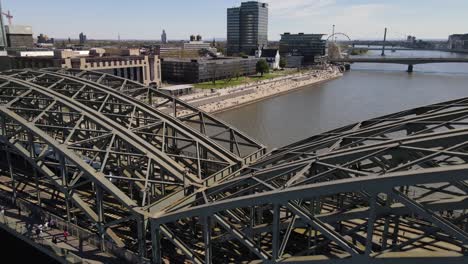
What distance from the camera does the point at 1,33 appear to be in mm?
82438

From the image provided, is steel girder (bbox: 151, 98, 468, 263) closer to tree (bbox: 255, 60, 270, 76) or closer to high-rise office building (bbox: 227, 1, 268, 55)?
tree (bbox: 255, 60, 270, 76)

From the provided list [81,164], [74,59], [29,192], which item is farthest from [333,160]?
[74,59]

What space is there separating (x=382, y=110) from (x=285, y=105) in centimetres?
1665

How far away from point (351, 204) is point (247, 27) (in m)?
183

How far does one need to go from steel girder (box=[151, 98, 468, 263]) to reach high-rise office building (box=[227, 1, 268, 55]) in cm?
17174

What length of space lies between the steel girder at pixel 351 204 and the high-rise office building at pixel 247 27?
171744 millimetres

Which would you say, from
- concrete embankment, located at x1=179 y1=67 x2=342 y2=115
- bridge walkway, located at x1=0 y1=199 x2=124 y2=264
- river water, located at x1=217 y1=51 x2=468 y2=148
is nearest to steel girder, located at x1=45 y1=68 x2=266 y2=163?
bridge walkway, located at x1=0 y1=199 x2=124 y2=264

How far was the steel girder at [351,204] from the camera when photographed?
859cm

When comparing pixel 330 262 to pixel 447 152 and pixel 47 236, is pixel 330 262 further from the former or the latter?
pixel 47 236

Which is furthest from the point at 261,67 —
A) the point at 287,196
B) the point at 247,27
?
the point at 287,196

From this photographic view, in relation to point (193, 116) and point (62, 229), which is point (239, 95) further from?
point (62, 229)

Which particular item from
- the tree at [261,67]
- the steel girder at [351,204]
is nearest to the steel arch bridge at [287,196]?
the steel girder at [351,204]

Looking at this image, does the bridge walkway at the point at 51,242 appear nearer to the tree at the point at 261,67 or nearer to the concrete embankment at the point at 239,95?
the concrete embankment at the point at 239,95

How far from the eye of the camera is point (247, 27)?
187 meters
